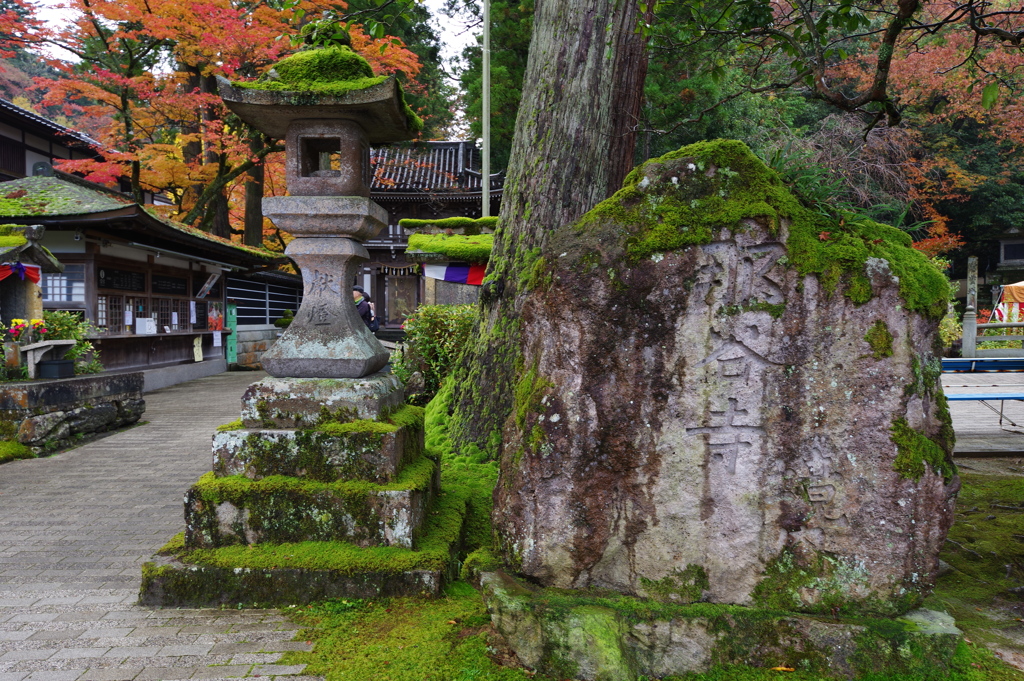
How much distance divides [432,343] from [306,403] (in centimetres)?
478

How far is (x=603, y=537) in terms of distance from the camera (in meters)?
2.77

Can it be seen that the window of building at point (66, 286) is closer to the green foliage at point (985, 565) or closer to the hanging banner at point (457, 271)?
the hanging banner at point (457, 271)

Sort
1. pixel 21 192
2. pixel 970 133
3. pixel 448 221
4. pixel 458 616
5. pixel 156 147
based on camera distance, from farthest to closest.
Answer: pixel 970 133, pixel 156 147, pixel 448 221, pixel 21 192, pixel 458 616

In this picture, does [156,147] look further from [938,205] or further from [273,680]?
[938,205]

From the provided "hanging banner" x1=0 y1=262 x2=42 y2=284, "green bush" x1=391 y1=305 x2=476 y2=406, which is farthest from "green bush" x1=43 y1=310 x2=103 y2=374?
"green bush" x1=391 y1=305 x2=476 y2=406

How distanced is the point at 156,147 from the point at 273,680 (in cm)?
1583

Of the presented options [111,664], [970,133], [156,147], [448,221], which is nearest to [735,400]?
[111,664]

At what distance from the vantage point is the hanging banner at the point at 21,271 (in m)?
8.07

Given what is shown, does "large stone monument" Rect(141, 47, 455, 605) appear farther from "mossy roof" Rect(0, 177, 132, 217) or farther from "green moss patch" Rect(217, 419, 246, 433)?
"mossy roof" Rect(0, 177, 132, 217)

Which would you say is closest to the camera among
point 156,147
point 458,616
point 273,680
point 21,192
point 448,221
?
point 273,680

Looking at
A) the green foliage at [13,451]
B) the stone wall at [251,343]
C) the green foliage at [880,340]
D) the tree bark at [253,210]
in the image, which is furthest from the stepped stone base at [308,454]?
the tree bark at [253,210]

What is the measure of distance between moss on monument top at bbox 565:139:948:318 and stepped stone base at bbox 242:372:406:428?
1715 millimetres

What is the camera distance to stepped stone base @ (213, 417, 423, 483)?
368 centimetres

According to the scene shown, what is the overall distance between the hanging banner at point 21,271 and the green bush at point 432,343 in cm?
514
